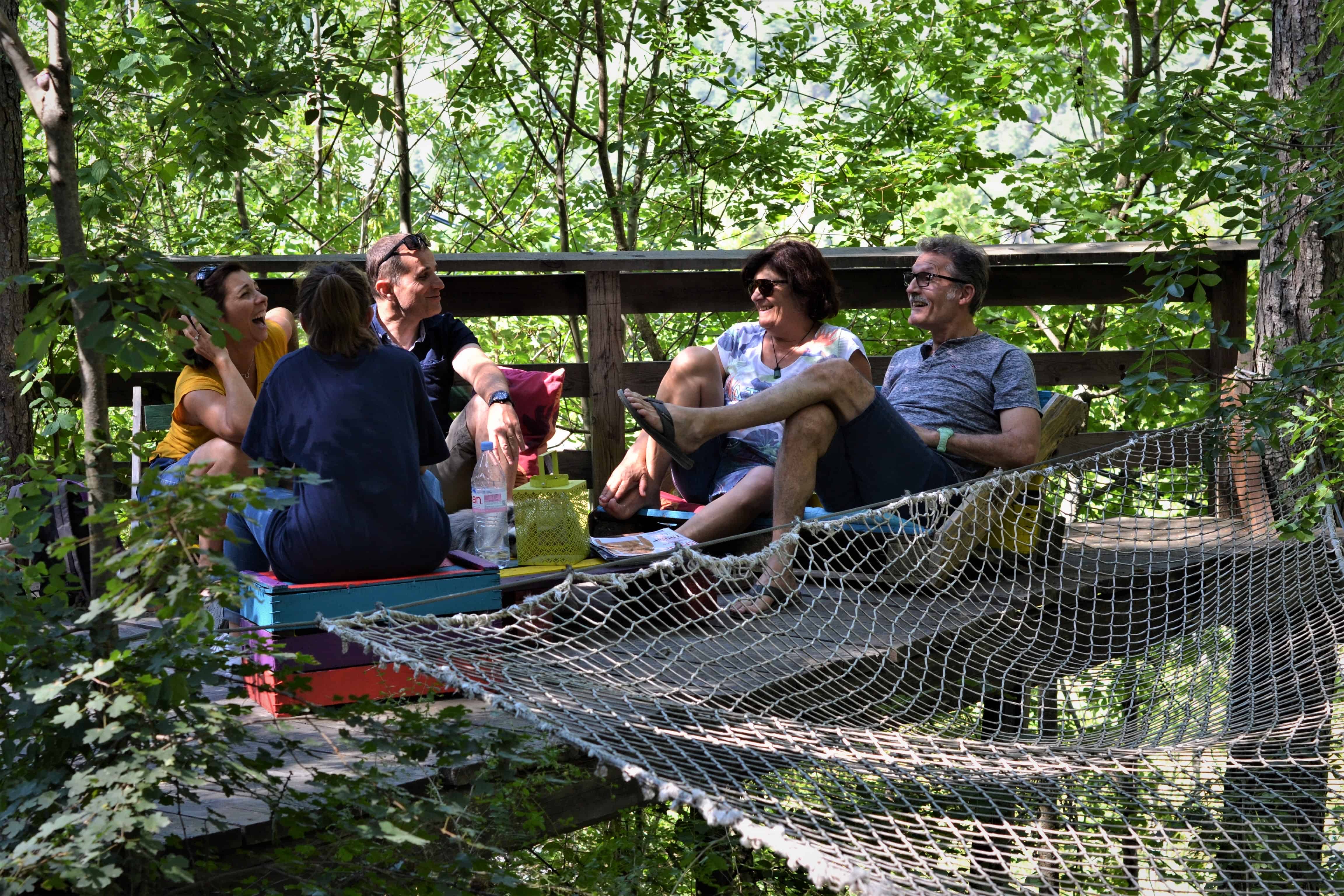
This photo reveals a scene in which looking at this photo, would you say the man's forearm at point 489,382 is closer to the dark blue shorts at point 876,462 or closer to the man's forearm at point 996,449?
the dark blue shorts at point 876,462

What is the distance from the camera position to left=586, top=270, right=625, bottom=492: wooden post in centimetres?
373

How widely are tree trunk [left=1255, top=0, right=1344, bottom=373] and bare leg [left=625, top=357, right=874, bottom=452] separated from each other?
5.70 ft

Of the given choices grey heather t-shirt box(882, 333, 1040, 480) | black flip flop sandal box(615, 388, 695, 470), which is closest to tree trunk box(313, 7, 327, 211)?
black flip flop sandal box(615, 388, 695, 470)

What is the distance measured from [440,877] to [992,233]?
5506mm

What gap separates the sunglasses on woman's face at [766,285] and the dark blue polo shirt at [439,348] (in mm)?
827

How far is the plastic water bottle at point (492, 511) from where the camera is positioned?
9.12 ft

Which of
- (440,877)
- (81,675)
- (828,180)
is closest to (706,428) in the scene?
(440,877)

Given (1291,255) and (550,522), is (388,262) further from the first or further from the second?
(1291,255)

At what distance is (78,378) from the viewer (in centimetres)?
Answer: 333

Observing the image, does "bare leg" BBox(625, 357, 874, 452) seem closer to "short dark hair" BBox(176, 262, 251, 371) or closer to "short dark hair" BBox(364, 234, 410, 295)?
"short dark hair" BBox(364, 234, 410, 295)

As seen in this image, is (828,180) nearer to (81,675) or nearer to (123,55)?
(123,55)

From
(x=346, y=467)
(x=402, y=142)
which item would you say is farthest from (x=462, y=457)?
(x=402, y=142)

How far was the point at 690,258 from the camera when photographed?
372 centimetres

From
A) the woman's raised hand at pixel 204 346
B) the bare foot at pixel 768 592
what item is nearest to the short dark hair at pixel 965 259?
the bare foot at pixel 768 592
